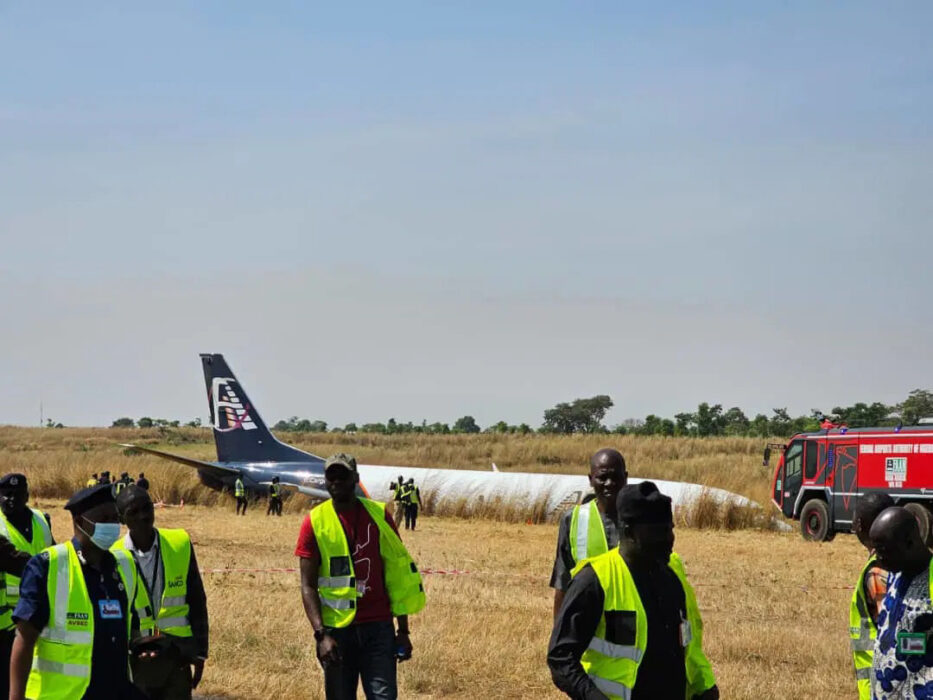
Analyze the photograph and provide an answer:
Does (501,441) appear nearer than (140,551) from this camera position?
No

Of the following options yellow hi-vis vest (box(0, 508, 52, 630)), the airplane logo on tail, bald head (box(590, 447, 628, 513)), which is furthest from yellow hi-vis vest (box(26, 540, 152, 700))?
the airplane logo on tail

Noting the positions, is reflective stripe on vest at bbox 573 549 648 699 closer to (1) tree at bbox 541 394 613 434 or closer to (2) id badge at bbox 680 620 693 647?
(2) id badge at bbox 680 620 693 647

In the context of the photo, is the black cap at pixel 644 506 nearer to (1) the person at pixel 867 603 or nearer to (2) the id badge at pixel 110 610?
(1) the person at pixel 867 603

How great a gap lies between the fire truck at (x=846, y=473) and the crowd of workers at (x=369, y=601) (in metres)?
20.8

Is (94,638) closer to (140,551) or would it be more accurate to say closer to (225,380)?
(140,551)

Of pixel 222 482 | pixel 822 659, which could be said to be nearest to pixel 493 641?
pixel 822 659

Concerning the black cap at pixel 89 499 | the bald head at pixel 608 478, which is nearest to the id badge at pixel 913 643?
the bald head at pixel 608 478

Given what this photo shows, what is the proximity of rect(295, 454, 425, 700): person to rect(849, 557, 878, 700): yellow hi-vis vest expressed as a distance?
8.10 feet

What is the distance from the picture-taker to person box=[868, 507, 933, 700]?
213 inches

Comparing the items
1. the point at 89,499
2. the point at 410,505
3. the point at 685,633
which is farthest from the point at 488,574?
→ the point at 685,633

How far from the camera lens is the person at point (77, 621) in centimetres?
558

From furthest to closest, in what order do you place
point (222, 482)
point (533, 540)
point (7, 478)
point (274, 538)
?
point (222, 482) < point (533, 540) < point (274, 538) < point (7, 478)

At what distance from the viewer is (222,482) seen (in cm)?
4000

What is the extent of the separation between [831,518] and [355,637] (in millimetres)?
24243
